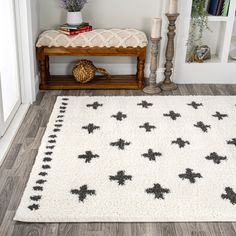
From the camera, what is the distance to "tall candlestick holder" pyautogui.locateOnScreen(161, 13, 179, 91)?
13.0ft

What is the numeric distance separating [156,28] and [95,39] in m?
0.57

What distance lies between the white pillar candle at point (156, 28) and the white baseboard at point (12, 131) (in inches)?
51.0

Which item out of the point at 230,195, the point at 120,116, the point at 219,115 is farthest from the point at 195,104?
the point at 230,195

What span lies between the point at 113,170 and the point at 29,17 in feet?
5.17

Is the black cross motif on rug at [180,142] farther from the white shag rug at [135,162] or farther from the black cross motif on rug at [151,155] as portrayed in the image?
the black cross motif on rug at [151,155]

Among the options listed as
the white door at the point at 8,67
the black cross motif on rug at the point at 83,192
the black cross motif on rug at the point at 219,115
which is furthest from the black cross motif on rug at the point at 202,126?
the white door at the point at 8,67

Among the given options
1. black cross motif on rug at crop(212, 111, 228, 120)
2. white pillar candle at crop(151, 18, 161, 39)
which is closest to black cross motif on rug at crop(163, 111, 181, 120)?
black cross motif on rug at crop(212, 111, 228, 120)

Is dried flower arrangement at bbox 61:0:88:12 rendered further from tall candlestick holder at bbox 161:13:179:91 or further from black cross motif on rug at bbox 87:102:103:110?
black cross motif on rug at bbox 87:102:103:110

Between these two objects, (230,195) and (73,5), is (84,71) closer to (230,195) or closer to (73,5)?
(73,5)

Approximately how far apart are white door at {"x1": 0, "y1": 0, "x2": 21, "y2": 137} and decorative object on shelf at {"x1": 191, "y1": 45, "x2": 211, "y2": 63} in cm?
180

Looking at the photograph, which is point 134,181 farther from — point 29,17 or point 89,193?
point 29,17

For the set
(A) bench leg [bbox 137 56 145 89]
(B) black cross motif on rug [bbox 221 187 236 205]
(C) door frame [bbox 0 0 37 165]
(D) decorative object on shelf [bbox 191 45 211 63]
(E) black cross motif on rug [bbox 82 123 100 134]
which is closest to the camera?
(B) black cross motif on rug [bbox 221 187 236 205]

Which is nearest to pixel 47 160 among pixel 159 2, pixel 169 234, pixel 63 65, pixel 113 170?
pixel 113 170

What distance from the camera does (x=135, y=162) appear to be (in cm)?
290
